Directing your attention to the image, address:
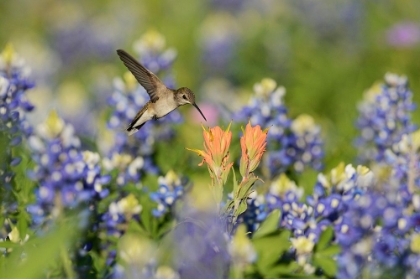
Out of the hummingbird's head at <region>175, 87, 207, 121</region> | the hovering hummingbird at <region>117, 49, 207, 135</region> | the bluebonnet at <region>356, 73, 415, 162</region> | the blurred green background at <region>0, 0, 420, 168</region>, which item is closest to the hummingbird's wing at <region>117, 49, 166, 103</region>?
the hovering hummingbird at <region>117, 49, 207, 135</region>

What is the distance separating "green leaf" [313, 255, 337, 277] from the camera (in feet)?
8.39

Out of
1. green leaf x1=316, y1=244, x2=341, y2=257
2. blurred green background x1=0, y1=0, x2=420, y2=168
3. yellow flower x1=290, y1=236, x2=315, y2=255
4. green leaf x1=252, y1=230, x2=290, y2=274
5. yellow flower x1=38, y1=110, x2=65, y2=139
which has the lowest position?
green leaf x1=252, y1=230, x2=290, y2=274

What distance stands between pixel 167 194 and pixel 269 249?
63 cm

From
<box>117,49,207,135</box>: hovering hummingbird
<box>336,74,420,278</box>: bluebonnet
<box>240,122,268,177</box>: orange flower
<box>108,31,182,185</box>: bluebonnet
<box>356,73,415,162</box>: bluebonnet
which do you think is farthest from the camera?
<box>108,31,182,185</box>: bluebonnet

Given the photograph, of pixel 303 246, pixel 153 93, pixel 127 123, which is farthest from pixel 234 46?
pixel 303 246

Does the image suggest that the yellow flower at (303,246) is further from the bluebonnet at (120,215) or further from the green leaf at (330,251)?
the bluebonnet at (120,215)

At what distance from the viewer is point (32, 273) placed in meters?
1.79

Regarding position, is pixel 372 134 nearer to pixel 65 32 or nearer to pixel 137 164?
pixel 137 164

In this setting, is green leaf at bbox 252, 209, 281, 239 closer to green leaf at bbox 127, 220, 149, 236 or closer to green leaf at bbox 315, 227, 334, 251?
green leaf at bbox 315, 227, 334, 251

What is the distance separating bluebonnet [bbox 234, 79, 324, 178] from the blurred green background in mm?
1105

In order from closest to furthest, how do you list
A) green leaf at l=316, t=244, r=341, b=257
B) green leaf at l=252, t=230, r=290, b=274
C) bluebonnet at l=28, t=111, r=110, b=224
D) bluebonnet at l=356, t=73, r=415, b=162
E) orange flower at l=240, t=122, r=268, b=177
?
orange flower at l=240, t=122, r=268, b=177
green leaf at l=252, t=230, r=290, b=274
green leaf at l=316, t=244, r=341, b=257
bluebonnet at l=28, t=111, r=110, b=224
bluebonnet at l=356, t=73, r=415, b=162

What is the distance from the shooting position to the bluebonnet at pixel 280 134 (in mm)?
3688

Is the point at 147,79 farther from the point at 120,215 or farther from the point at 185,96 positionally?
the point at 120,215

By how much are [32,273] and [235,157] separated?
1836 millimetres
